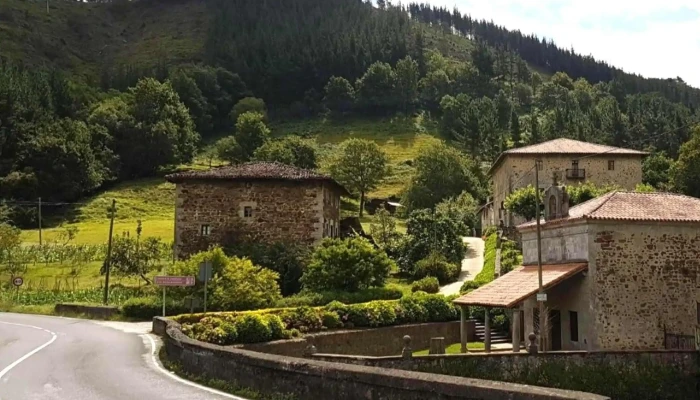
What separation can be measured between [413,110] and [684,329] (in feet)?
389

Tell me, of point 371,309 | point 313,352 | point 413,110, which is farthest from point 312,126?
point 313,352

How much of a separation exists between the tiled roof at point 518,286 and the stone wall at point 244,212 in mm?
14968

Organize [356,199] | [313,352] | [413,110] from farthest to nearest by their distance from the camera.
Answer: [413,110] → [356,199] → [313,352]

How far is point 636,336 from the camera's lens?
2522 centimetres

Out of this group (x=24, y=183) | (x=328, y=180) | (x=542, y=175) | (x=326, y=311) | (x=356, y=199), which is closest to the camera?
(x=326, y=311)

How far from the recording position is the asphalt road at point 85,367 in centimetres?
1247

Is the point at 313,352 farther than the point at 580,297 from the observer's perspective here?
No

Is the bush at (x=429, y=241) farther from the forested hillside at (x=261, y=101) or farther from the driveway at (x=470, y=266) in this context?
the forested hillside at (x=261, y=101)

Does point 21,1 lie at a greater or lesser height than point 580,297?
greater

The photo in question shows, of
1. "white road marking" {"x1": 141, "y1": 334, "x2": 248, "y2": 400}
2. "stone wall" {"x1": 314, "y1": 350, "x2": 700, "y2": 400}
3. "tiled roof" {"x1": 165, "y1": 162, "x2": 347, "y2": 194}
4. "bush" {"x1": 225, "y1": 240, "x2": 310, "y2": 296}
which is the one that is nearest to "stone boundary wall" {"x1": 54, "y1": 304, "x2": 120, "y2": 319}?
"bush" {"x1": 225, "y1": 240, "x2": 310, "y2": 296}

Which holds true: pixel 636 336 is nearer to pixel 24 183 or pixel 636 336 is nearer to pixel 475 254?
pixel 475 254

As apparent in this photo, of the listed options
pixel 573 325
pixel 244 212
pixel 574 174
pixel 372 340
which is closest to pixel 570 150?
pixel 574 174

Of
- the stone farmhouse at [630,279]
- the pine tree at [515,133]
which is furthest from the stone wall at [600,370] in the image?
the pine tree at [515,133]

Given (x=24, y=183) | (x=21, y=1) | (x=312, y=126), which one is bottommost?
(x=24, y=183)
